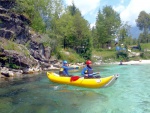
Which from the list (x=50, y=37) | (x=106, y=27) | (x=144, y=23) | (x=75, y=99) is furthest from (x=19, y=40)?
(x=144, y=23)

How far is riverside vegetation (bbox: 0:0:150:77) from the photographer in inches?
1098

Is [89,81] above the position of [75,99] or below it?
above

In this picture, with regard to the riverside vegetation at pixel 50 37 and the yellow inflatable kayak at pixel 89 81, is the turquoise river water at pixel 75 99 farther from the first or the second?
the riverside vegetation at pixel 50 37

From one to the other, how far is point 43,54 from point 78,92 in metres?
20.9

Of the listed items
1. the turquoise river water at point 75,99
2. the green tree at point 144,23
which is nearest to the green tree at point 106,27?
the green tree at point 144,23

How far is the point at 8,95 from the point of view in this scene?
1462cm

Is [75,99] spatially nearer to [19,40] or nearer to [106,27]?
[19,40]

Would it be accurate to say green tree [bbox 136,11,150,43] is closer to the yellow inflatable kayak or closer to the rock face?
the rock face

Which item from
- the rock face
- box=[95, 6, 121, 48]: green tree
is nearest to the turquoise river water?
the rock face

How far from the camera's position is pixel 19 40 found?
3147 cm

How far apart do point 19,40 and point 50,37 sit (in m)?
10.6

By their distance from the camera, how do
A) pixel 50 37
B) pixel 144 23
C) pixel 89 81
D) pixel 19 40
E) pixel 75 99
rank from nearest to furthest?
1. pixel 75 99
2. pixel 89 81
3. pixel 19 40
4. pixel 50 37
5. pixel 144 23

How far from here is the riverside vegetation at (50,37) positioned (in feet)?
91.5

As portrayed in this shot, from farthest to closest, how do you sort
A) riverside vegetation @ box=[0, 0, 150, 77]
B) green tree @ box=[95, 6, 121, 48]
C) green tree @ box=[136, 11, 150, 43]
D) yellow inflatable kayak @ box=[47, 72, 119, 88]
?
1. green tree @ box=[136, 11, 150, 43]
2. green tree @ box=[95, 6, 121, 48]
3. riverside vegetation @ box=[0, 0, 150, 77]
4. yellow inflatable kayak @ box=[47, 72, 119, 88]
